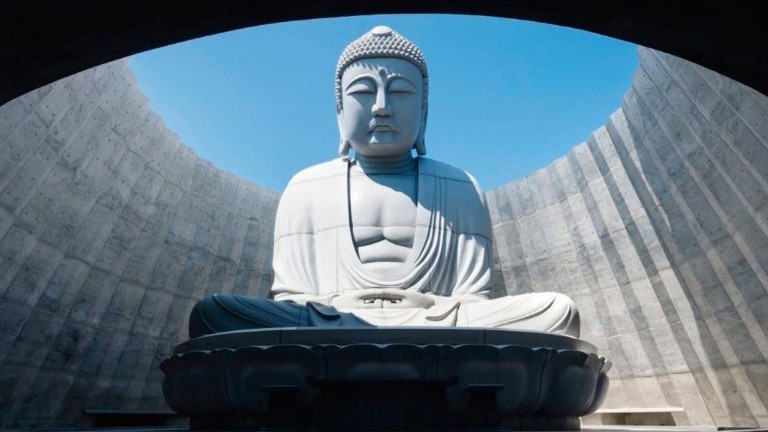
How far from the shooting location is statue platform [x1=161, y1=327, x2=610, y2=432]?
311cm

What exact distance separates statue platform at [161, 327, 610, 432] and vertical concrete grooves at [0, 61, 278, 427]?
10.2ft

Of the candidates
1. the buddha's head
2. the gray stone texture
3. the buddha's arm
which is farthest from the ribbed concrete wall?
the buddha's arm

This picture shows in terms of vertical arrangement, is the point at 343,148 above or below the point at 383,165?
above

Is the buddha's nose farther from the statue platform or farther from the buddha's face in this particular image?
the statue platform

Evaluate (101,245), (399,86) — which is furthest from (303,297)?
(101,245)

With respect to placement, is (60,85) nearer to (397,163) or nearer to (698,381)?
(397,163)

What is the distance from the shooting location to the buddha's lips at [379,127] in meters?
6.21

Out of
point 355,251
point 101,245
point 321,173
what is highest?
point 321,173

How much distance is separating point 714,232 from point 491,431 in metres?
4.43

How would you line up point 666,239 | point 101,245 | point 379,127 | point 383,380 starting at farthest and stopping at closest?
point 666,239
point 101,245
point 379,127
point 383,380

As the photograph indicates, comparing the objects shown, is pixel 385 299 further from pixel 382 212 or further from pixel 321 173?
pixel 321 173

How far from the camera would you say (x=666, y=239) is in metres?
7.11

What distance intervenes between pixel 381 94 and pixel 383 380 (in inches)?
147

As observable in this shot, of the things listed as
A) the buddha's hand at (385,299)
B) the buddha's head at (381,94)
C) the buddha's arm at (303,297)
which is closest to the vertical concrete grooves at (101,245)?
the buddha's arm at (303,297)
